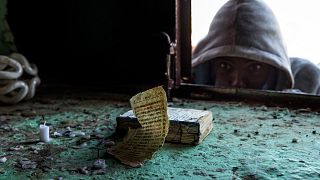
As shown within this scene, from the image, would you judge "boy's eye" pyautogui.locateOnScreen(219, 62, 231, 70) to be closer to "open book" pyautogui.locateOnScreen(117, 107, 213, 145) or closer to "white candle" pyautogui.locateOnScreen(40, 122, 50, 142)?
"open book" pyautogui.locateOnScreen(117, 107, 213, 145)

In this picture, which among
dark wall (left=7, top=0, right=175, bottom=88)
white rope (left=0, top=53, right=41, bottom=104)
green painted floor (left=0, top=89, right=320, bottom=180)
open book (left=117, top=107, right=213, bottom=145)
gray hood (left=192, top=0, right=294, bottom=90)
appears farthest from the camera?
gray hood (left=192, top=0, right=294, bottom=90)

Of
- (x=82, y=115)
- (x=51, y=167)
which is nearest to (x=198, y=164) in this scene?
(x=51, y=167)

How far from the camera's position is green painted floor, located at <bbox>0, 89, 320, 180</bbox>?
1.19 m

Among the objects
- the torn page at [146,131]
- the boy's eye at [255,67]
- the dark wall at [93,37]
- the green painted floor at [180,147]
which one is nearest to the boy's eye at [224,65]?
the boy's eye at [255,67]

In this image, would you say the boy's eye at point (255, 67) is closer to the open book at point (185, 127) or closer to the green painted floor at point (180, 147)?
the green painted floor at point (180, 147)

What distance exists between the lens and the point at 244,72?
8.71 ft

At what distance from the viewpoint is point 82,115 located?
188 cm

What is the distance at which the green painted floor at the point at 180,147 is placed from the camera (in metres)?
1.19

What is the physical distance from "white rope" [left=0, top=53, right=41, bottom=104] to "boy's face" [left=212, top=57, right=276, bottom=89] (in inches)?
46.9

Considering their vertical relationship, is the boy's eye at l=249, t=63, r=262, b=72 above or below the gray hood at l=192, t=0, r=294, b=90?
below

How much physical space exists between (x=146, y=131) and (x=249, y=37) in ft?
4.84

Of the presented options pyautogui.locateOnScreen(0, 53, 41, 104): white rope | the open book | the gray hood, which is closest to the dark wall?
pyautogui.locateOnScreen(0, 53, 41, 104): white rope

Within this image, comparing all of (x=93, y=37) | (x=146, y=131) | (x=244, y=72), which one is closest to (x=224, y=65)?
(x=244, y=72)

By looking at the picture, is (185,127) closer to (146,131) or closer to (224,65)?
(146,131)
